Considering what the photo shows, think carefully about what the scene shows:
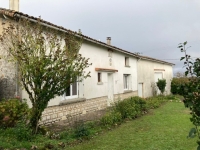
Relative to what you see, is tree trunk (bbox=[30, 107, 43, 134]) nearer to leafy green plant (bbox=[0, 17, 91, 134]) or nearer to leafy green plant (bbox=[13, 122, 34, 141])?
leafy green plant (bbox=[0, 17, 91, 134])

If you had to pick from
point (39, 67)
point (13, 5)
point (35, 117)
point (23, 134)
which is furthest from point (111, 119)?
point (13, 5)

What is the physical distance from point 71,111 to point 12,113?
400 cm

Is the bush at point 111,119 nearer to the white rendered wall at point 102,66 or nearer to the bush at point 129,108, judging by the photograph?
the bush at point 129,108

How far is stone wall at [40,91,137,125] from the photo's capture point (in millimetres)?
9145

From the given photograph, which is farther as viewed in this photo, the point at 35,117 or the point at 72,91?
the point at 72,91

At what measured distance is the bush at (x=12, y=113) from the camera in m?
7.00

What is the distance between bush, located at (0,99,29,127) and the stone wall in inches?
52.7

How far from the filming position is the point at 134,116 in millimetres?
10867

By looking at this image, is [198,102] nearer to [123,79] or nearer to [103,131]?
[103,131]

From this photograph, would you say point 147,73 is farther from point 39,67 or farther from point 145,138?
point 39,67

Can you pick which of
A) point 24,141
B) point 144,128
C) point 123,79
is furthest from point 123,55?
point 24,141

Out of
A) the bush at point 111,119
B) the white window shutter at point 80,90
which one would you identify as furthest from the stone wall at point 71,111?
the bush at point 111,119

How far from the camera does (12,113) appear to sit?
7082 millimetres

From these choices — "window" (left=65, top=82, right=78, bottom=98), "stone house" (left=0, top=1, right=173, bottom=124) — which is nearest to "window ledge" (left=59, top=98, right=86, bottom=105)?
"stone house" (left=0, top=1, right=173, bottom=124)
